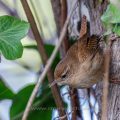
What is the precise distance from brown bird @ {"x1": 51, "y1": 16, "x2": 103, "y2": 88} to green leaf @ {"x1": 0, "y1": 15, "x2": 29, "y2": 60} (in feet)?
1.10

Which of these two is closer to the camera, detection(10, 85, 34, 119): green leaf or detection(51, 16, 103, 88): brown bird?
detection(51, 16, 103, 88): brown bird

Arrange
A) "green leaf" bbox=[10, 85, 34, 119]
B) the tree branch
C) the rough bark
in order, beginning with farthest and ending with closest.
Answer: "green leaf" bbox=[10, 85, 34, 119], the tree branch, the rough bark

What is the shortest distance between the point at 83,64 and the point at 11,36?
44 centimetres

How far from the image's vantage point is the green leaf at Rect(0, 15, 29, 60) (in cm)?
120

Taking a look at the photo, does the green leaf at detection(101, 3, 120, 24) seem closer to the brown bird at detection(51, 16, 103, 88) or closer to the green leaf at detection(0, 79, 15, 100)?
the brown bird at detection(51, 16, 103, 88)

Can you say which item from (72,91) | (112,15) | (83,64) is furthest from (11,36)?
(72,91)

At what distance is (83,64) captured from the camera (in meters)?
1.56

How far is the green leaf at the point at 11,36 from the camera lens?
1197mm

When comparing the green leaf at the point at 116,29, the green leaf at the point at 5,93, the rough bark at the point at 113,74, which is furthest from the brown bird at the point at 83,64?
the green leaf at the point at 5,93

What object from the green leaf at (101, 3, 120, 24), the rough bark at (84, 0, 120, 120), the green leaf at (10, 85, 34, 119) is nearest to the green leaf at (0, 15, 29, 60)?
the green leaf at (101, 3, 120, 24)

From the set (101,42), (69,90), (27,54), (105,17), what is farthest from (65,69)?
(27,54)

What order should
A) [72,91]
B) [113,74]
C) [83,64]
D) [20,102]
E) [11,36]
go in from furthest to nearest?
1. [20,102]
2. [72,91]
3. [83,64]
4. [113,74]
5. [11,36]

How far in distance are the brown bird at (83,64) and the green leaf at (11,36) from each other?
335mm

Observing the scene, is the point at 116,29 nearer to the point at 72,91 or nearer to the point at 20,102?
the point at 72,91
